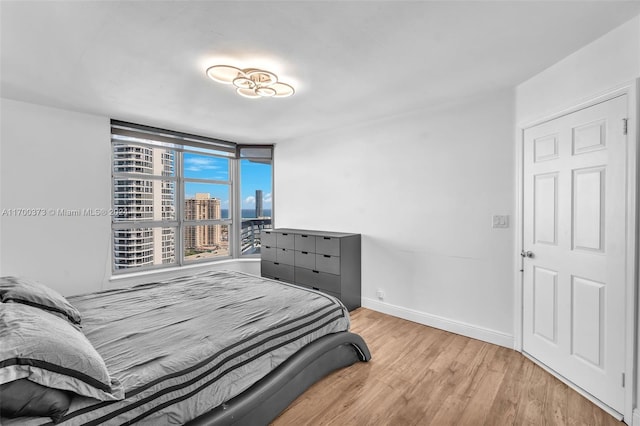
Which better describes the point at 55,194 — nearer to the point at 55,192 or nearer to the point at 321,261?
the point at 55,192

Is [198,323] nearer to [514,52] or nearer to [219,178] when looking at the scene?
[514,52]

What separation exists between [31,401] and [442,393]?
2.24 metres

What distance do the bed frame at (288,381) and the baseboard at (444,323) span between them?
1128mm

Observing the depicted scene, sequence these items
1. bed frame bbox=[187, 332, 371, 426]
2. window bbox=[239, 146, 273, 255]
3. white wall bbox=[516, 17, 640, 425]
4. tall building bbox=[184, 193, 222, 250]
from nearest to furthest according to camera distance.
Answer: bed frame bbox=[187, 332, 371, 426] → white wall bbox=[516, 17, 640, 425] → tall building bbox=[184, 193, 222, 250] → window bbox=[239, 146, 273, 255]

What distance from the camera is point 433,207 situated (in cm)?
332

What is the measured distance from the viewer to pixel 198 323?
6.40 feet

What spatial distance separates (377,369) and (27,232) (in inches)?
148

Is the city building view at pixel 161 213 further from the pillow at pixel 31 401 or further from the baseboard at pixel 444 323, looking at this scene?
the pillow at pixel 31 401

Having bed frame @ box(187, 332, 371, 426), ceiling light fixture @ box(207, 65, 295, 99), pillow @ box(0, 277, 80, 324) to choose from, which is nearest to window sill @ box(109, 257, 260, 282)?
pillow @ box(0, 277, 80, 324)

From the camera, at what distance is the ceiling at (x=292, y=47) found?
1.70 metres

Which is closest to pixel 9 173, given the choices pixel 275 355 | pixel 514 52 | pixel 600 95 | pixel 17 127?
pixel 17 127

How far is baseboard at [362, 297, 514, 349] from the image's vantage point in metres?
2.84

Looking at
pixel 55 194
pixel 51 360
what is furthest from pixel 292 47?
pixel 55 194

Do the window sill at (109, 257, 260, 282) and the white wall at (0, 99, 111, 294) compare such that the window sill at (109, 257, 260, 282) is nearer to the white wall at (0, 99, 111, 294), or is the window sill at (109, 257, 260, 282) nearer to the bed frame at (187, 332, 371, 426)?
the white wall at (0, 99, 111, 294)
